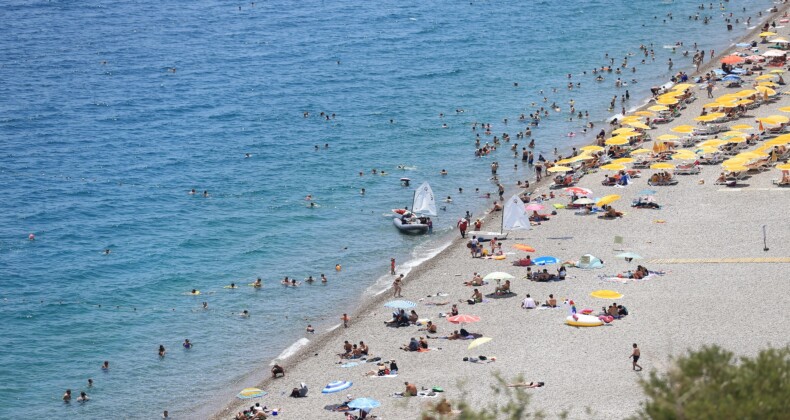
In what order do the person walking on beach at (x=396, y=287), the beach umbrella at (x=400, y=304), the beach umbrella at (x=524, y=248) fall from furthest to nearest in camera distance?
the beach umbrella at (x=524, y=248) → the person walking on beach at (x=396, y=287) → the beach umbrella at (x=400, y=304)

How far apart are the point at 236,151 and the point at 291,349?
28.4 m

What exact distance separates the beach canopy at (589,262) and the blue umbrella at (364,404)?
1356 cm

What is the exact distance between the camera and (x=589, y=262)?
141 ft

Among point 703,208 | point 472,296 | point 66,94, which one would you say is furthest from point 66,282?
point 66,94

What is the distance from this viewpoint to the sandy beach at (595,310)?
110 feet

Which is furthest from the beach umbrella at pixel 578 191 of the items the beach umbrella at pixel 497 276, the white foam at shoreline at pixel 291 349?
the white foam at shoreline at pixel 291 349

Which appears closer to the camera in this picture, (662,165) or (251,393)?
(251,393)

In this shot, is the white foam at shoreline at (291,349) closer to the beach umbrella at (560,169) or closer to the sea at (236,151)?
the sea at (236,151)

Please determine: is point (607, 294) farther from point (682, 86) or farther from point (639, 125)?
point (682, 86)

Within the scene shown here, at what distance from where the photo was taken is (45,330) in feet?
143

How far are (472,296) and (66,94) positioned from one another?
161ft

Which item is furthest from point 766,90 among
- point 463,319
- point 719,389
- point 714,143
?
point 719,389

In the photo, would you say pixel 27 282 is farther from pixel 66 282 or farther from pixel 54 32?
pixel 54 32

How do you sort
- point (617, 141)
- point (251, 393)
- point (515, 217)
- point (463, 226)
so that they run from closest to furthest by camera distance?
point (251, 393)
point (515, 217)
point (463, 226)
point (617, 141)
